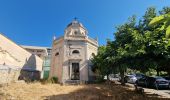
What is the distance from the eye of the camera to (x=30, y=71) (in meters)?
33.2

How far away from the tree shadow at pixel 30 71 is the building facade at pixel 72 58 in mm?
5748

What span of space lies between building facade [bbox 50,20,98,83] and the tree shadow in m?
5.75

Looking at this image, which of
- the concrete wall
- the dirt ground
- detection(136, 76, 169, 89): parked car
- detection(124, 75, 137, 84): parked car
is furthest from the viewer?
detection(124, 75, 137, 84): parked car

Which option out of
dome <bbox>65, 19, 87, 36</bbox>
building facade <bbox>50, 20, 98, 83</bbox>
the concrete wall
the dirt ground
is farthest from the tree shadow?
the dirt ground

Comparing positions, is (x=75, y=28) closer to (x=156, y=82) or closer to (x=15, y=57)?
(x=15, y=57)

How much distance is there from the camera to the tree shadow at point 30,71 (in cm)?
3049

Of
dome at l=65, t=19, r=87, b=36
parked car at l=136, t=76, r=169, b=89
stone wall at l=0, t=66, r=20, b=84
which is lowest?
parked car at l=136, t=76, r=169, b=89

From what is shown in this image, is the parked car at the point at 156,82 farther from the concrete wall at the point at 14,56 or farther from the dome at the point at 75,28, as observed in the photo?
the concrete wall at the point at 14,56

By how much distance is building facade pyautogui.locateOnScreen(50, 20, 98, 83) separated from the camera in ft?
88.7

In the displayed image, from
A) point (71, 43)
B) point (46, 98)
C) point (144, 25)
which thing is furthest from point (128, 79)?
point (46, 98)

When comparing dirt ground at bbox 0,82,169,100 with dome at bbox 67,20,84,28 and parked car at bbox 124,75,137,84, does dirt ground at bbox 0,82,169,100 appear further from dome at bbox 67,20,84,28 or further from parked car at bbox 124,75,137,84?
dome at bbox 67,20,84,28

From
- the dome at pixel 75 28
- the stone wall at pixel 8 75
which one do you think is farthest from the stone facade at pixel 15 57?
the dome at pixel 75 28

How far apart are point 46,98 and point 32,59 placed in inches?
914

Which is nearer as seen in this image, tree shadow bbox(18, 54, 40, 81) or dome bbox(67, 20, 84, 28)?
tree shadow bbox(18, 54, 40, 81)
